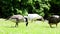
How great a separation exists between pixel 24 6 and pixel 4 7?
3497mm

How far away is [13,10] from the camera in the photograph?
126 feet

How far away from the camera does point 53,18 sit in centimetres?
2239

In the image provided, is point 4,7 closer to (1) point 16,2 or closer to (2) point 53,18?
(1) point 16,2

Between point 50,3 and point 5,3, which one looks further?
point 50,3

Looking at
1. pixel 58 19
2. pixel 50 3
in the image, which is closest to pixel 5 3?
pixel 50 3

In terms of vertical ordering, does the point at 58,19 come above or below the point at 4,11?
above

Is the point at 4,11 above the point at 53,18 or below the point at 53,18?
below

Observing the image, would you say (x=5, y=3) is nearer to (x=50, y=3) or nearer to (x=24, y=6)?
(x=24, y=6)

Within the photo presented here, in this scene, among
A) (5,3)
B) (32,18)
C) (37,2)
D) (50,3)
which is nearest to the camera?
(32,18)

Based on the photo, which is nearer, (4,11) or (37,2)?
(4,11)

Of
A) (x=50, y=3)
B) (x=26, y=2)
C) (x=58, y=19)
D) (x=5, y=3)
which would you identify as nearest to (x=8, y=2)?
(x=5, y=3)

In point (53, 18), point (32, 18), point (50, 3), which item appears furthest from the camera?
point (50, 3)

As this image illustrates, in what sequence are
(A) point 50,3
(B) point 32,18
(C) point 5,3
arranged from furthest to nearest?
(A) point 50,3 < (C) point 5,3 < (B) point 32,18

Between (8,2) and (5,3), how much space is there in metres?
0.69
